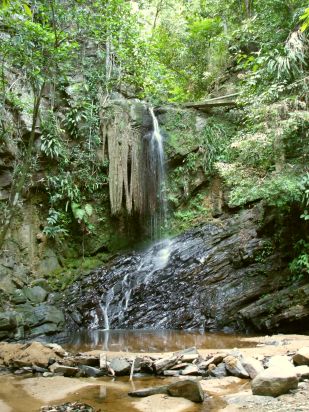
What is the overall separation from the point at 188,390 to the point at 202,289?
550 cm

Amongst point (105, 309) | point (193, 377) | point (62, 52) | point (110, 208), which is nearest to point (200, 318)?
point (105, 309)

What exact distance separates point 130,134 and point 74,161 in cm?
206

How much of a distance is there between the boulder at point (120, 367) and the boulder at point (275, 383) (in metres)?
1.93

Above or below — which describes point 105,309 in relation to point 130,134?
below

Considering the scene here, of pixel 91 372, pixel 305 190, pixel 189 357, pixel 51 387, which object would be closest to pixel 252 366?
pixel 189 357

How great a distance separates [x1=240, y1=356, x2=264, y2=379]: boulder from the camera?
4676 millimetres

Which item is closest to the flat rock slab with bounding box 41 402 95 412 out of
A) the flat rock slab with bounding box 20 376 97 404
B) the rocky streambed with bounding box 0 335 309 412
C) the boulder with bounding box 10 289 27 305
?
Answer: the rocky streambed with bounding box 0 335 309 412

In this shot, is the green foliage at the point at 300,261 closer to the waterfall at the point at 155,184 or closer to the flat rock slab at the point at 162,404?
the flat rock slab at the point at 162,404

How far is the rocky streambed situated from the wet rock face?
1616mm

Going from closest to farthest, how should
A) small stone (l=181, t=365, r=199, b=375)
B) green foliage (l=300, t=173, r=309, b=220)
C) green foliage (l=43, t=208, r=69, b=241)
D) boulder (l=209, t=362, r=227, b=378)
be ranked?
boulder (l=209, t=362, r=227, b=378) → small stone (l=181, t=365, r=199, b=375) → green foliage (l=300, t=173, r=309, b=220) → green foliage (l=43, t=208, r=69, b=241)

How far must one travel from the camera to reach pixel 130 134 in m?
12.9

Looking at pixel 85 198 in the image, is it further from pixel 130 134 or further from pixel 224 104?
pixel 224 104

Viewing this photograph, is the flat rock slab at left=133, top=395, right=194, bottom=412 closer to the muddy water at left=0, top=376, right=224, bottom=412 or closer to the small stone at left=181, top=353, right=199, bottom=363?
the muddy water at left=0, top=376, right=224, bottom=412

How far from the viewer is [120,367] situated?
5.24m
